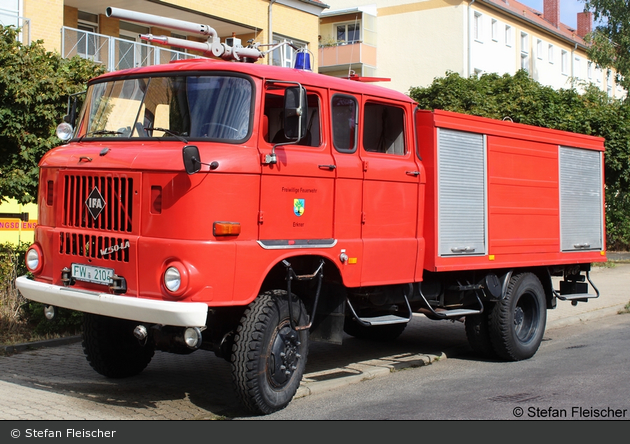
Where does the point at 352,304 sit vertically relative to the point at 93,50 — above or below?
below

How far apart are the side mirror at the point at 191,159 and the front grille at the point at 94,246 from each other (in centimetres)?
83

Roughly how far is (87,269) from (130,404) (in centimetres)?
126

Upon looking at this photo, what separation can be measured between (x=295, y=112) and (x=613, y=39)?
27815mm

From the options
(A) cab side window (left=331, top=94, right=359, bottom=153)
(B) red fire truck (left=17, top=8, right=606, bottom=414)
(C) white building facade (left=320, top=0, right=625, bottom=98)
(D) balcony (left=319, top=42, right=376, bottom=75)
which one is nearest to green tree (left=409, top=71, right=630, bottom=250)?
(B) red fire truck (left=17, top=8, right=606, bottom=414)

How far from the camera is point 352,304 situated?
781 centimetres

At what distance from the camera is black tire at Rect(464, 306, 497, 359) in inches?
363

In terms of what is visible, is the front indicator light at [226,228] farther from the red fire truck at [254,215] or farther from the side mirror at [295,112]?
the side mirror at [295,112]

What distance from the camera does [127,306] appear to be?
19.6 feet

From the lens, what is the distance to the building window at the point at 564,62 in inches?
1992

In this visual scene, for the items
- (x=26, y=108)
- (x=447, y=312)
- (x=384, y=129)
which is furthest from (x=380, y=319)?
(x=26, y=108)

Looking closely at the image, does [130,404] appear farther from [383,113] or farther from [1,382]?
[383,113]

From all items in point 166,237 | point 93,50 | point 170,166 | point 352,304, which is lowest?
point 352,304

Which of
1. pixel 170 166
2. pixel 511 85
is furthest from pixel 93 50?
pixel 170 166
